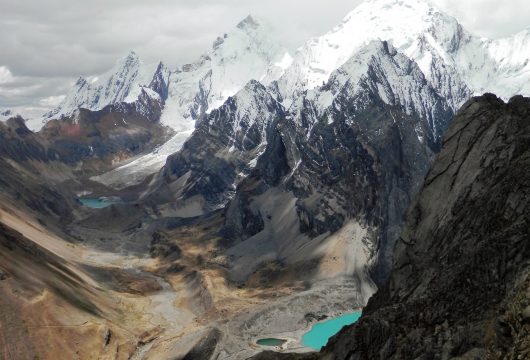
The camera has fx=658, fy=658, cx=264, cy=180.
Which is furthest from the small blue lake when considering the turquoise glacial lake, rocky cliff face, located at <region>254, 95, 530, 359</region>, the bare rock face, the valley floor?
the bare rock face

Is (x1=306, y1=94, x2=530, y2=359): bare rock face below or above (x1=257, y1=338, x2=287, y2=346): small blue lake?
above

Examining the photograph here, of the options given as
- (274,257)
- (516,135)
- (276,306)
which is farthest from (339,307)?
(516,135)

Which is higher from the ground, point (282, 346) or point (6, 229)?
point (6, 229)

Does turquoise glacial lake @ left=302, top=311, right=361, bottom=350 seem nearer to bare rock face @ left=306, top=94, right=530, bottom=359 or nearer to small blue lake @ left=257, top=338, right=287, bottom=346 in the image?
small blue lake @ left=257, top=338, right=287, bottom=346

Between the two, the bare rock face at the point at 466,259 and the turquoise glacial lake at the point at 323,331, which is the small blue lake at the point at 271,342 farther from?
the bare rock face at the point at 466,259

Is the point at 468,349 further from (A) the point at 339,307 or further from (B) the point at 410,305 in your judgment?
(A) the point at 339,307

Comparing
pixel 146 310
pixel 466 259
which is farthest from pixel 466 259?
pixel 146 310

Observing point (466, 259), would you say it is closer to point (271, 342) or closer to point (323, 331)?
point (271, 342)
